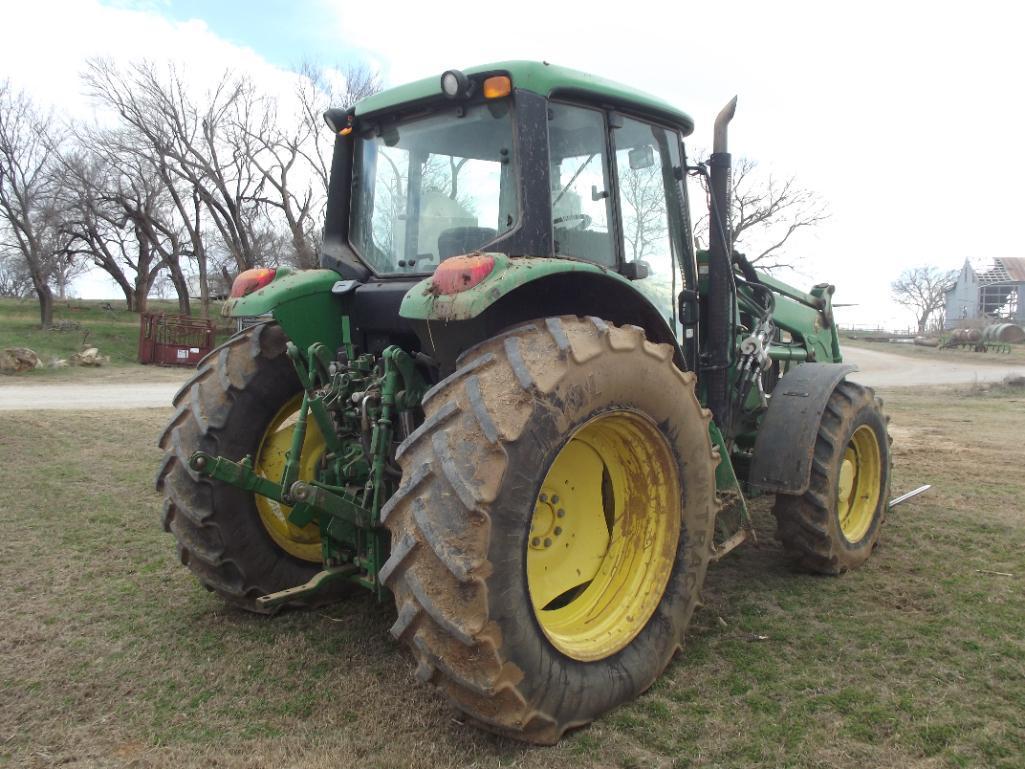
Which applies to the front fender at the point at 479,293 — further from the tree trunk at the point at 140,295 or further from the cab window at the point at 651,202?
the tree trunk at the point at 140,295

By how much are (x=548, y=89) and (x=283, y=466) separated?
217 centimetres

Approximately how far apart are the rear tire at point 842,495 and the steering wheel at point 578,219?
1.83 metres

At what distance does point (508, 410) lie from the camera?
254cm

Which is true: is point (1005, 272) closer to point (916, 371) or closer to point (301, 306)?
point (916, 371)

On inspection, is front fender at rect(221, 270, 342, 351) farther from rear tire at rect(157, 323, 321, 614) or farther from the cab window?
the cab window

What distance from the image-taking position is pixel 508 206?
10.7ft

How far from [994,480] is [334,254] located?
6083 millimetres

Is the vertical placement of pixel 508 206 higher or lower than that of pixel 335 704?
higher

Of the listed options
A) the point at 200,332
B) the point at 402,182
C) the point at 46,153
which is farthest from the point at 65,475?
the point at 46,153

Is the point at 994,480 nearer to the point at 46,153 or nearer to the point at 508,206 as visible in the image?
the point at 508,206

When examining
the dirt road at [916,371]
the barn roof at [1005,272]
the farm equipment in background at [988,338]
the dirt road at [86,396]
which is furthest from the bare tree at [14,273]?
the barn roof at [1005,272]

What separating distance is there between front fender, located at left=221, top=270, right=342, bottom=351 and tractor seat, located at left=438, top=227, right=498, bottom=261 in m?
0.57

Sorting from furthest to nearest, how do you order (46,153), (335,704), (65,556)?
(46,153) < (65,556) < (335,704)

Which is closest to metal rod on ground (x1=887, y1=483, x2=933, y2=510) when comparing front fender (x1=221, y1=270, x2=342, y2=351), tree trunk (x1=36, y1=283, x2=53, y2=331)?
front fender (x1=221, y1=270, x2=342, y2=351)
